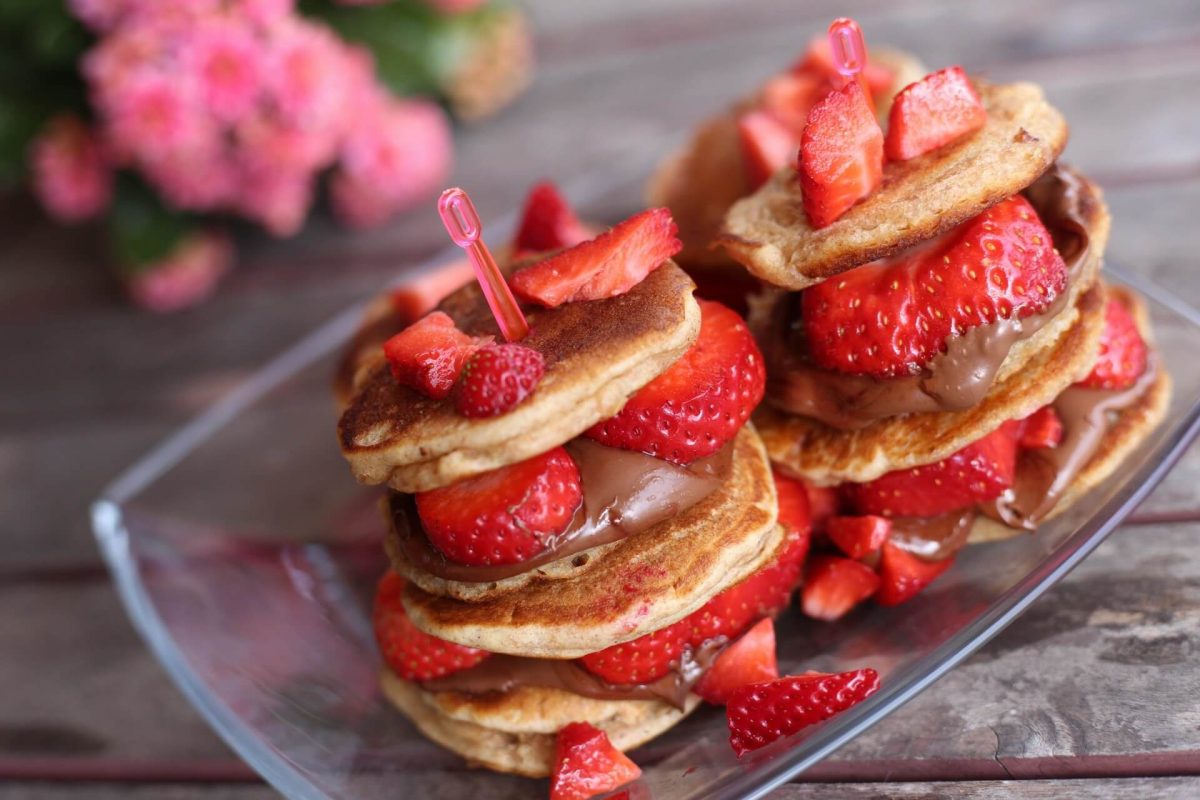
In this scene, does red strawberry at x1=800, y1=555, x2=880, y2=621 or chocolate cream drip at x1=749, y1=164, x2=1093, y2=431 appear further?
red strawberry at x1=800, y1=555, x2=880, y2=621

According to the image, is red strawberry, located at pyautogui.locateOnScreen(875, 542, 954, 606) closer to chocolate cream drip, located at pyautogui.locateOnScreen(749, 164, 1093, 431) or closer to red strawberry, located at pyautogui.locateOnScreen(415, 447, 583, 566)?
chocolate cream drip, located at pyautogui.locateOnScreen(749, 164, 1093, 431)

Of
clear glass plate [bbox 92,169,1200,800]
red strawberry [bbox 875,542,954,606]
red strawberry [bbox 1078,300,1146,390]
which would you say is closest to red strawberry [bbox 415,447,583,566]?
clear glass plate [bbox 92,169,1200,800]

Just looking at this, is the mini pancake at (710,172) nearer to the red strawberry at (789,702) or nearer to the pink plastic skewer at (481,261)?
the pink plastic skewer at (481,261)

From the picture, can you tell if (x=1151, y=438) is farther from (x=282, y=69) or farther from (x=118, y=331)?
(x=118, y=331)

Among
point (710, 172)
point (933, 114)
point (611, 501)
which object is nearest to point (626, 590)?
point (611, 501)

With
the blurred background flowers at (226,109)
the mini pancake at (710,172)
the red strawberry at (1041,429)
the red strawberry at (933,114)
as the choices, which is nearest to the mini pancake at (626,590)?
the red strawberry at (1041,429)

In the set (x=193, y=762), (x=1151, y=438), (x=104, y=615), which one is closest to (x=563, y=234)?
(x=1151, y=438)

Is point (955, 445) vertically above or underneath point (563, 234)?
underneath
